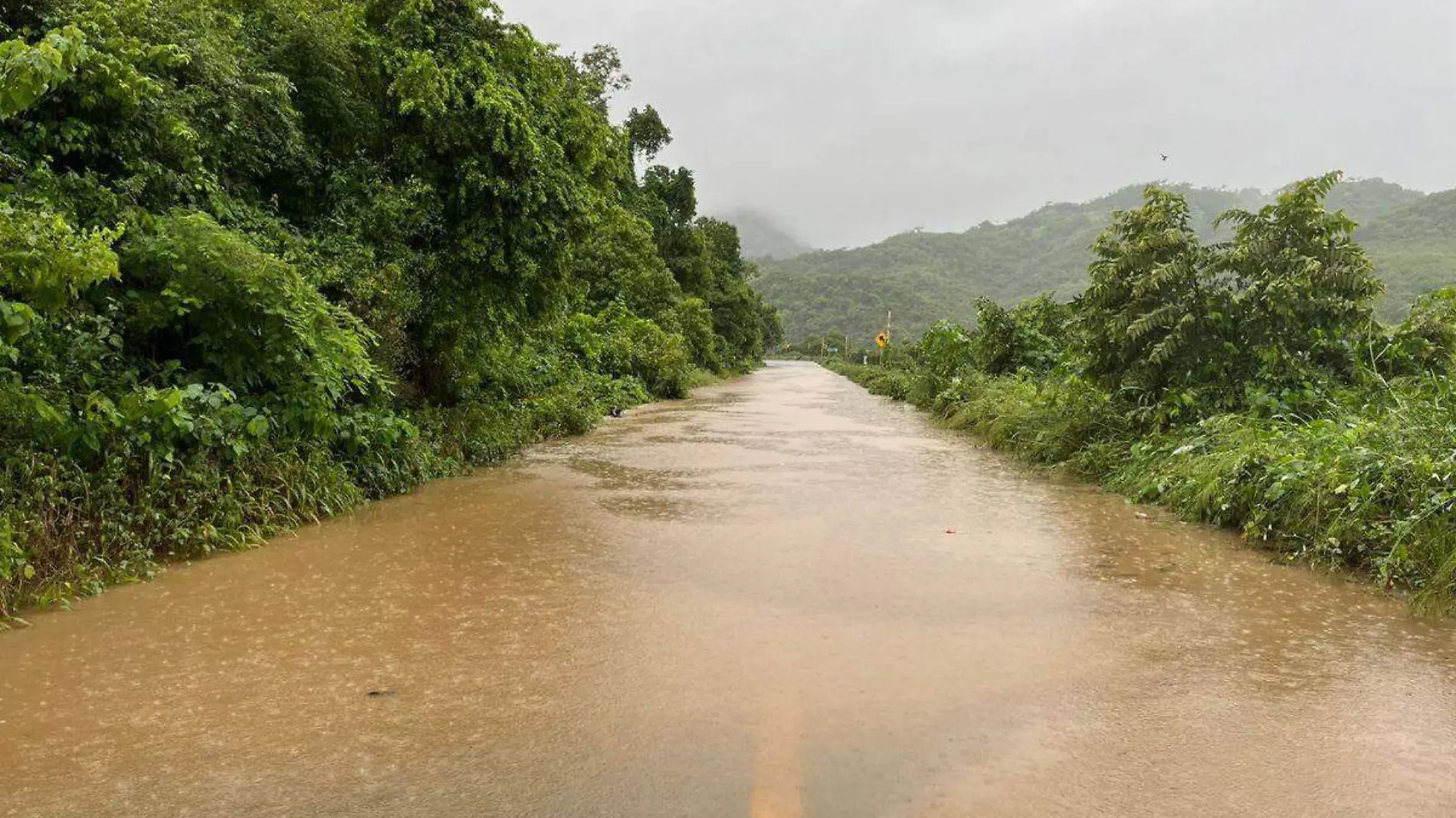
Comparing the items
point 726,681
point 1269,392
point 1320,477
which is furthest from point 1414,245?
point 726,681

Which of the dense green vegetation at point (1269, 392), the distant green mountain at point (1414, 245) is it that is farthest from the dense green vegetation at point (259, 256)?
the distant green mountain at point (1414, 245)

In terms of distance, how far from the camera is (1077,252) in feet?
357

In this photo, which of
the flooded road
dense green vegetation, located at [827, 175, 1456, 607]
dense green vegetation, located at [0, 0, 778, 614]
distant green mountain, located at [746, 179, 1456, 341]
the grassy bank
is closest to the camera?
the flooded road

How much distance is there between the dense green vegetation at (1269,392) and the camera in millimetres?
5094

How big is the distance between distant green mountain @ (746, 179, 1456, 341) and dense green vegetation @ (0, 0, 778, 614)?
147ft

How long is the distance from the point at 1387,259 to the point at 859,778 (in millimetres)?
63675

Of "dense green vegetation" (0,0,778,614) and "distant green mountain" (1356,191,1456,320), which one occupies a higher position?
"distant green mountain" (1356,191,1456,320)

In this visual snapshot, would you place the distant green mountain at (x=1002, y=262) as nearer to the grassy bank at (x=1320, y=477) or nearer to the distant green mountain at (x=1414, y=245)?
the distant green mountain at (x=1414, y=245)

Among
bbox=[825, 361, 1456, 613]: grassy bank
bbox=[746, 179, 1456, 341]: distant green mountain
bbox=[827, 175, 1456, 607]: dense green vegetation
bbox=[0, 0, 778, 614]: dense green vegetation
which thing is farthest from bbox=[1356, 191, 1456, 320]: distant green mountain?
bbox=[0, 0, 778, 614]: dense green vegetation

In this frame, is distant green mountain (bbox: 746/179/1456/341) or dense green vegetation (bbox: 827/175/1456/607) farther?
distant green mountain (bbox: 746/179/1456/341)

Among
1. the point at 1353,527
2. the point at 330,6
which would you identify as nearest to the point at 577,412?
the point at 330,6

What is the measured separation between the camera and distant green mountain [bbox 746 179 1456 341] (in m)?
58.4

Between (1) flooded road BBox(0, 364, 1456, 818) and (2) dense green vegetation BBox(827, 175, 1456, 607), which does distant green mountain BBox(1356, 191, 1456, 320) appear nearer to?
(2) dense green vegetation BBox(827, 175, 1456, 607)

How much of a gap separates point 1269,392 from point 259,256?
27.8 feet
